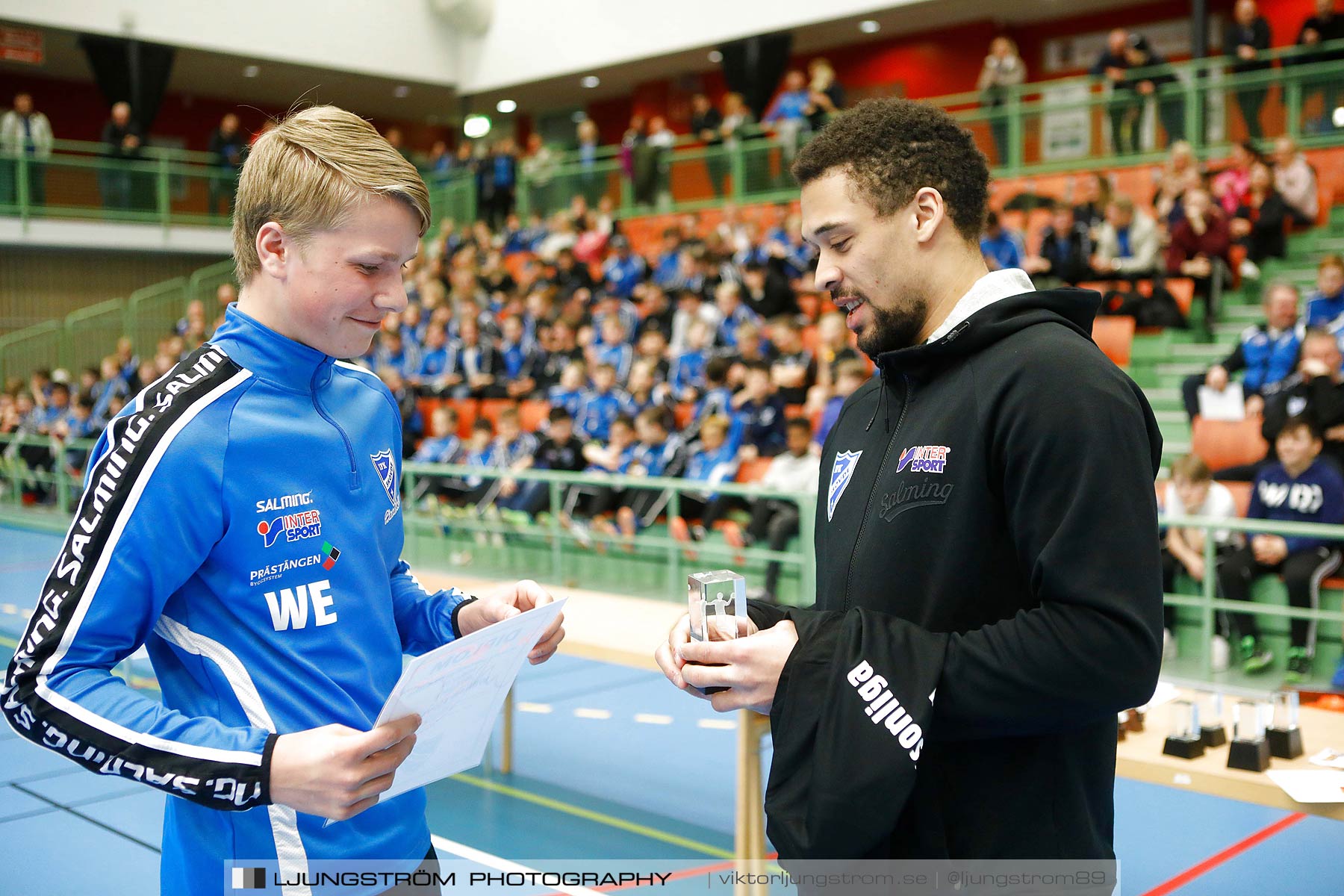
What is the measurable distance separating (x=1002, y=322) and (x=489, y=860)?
10.7 feet

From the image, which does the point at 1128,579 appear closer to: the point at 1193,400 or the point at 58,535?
the point at 1193,400

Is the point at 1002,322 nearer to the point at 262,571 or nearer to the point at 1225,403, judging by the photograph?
the point at 262,571

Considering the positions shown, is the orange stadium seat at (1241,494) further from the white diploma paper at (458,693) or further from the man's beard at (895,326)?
the white diploma paper at (458,693)

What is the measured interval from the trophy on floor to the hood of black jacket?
42 centimetres

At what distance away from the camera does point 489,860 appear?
4121 millimetres

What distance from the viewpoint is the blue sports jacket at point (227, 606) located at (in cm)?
141

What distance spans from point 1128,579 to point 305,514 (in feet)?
3.63

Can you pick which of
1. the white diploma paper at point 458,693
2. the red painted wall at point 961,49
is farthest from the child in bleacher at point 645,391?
the red painted wall at point 961,49

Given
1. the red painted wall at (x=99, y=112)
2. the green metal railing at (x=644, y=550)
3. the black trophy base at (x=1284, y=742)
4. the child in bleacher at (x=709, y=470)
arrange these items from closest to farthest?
the black trophy base at (x=1284, y=742) → the green metal railing at (x=644, y=550) → the child in bleacher at (x=709, y=470) → the red painted wall at (x=99, y=112)

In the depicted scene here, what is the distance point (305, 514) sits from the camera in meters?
1.62

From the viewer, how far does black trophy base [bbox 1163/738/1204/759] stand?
10.6 ft

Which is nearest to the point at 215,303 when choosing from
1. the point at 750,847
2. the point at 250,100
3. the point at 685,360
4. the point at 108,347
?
the point at 108,347

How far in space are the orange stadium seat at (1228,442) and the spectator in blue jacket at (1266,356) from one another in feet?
0.49

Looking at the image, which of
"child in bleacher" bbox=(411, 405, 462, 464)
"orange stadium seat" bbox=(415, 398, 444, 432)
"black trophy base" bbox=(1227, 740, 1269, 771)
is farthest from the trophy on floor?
"orange stadium seat" bbox=(415, 398, 444, 432)
